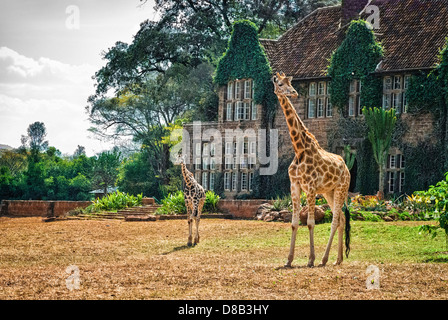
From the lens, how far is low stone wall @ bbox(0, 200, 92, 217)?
120 feet

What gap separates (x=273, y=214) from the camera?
27656 mm

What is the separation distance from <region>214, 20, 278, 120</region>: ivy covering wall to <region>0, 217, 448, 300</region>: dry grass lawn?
13731 mm

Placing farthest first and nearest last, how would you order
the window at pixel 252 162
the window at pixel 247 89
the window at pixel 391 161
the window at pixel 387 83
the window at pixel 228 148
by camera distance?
the window at pixel 228 148 < the window at pixel 247 89 < the window at pixel 252 162 < the window at pixel 387 83 < the window at pixel 391 161

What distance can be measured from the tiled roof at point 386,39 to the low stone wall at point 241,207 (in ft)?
28.7

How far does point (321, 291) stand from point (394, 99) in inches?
929

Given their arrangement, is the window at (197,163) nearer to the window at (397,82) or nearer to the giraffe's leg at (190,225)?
the window at (397,82)

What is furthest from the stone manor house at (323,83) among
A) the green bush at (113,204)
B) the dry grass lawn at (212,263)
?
the dry grass lawn at (212,263)

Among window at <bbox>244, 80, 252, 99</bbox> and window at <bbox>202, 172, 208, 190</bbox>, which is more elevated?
window at <bbox>244, 80, 252, 99</bbox>

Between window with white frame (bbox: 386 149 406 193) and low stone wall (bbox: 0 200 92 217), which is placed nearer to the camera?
window with white frame (bbox: 386 149 406 193)

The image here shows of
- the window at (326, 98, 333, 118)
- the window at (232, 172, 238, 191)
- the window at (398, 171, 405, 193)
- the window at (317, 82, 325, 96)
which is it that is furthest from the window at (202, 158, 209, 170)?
the window at (398, 171, 405, 193)

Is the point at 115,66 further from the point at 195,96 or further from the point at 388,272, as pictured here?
the point at 388,272

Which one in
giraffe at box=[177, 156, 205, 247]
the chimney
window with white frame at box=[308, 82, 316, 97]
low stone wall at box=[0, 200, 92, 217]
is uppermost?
the chimney

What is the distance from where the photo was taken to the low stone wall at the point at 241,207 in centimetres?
2980

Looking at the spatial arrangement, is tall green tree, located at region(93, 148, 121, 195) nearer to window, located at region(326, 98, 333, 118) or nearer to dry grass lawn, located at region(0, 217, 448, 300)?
window, located at region(326, 98, 333, 118)
